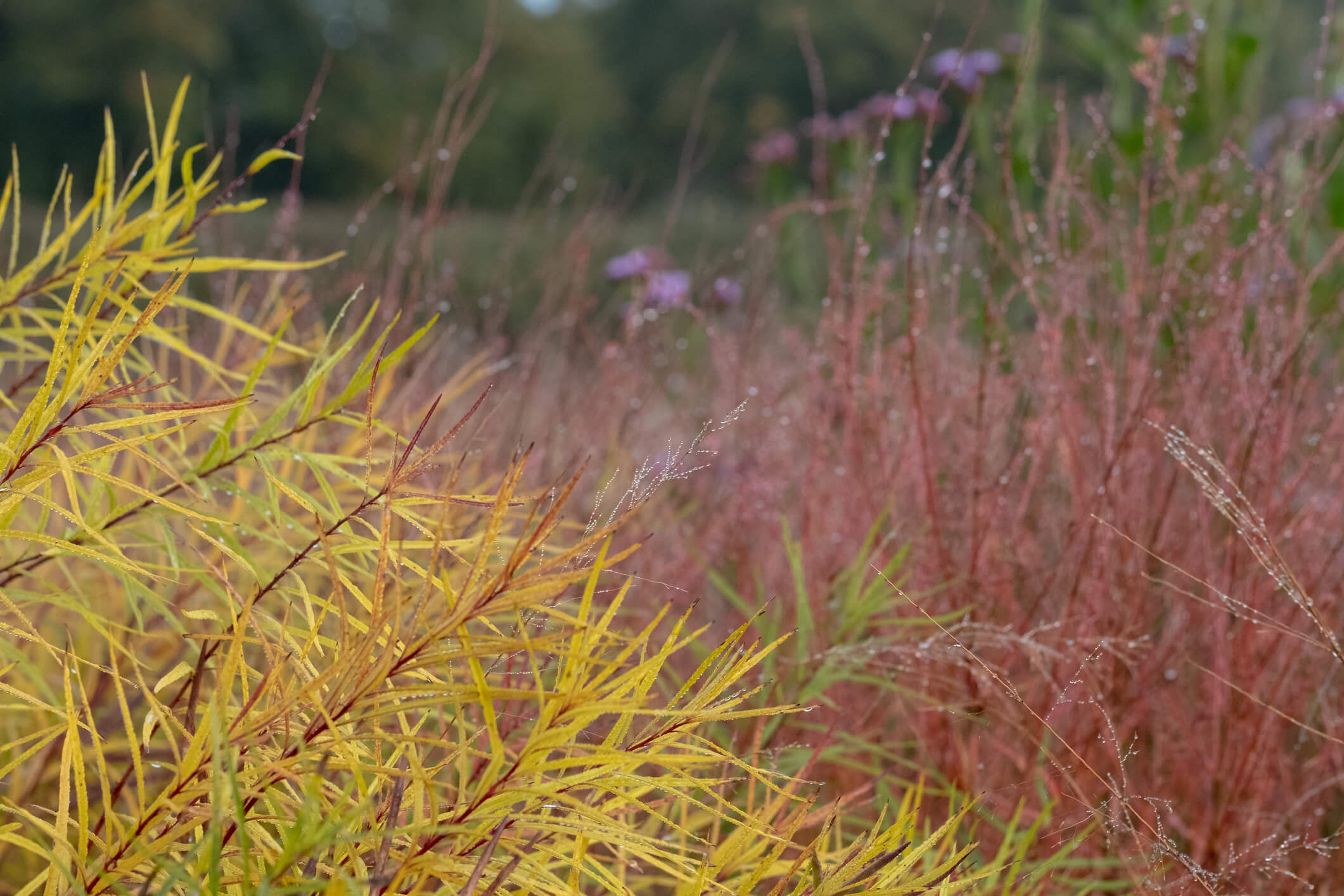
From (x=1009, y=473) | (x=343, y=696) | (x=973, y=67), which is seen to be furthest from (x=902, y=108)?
(x=343, y=696)

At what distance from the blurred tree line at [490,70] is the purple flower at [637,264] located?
4.11 meters

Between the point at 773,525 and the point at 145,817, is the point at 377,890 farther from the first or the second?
the point at 773,525

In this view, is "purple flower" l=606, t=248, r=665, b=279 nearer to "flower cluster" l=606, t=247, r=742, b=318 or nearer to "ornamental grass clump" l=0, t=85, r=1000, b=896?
"flower cluster" l=606, t=247, r=742, b=318

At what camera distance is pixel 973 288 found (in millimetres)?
2518

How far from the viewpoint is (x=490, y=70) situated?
12.9 m

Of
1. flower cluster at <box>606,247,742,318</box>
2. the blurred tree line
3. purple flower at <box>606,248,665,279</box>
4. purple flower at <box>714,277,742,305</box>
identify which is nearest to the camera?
flower cluster at <box>606,247,742,318</box>

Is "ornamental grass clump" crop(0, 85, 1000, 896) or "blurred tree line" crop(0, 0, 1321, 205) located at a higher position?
"ornamental grass clump" crop(0, 85, 1000, 896)

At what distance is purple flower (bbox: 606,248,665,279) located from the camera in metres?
2.02

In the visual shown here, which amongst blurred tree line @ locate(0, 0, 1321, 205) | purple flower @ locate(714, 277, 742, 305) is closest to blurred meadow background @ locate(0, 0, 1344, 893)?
purple flower @ locate(714, 277, 742, 305)

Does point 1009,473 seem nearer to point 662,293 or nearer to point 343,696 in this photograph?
point 343,696

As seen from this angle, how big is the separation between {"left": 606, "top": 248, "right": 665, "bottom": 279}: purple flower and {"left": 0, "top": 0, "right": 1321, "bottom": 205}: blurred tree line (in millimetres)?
4112

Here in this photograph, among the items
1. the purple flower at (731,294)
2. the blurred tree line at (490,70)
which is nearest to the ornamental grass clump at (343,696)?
the purple flower at (731,294)

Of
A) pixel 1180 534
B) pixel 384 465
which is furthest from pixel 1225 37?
pixel 384 465

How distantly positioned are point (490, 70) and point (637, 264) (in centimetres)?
1151
